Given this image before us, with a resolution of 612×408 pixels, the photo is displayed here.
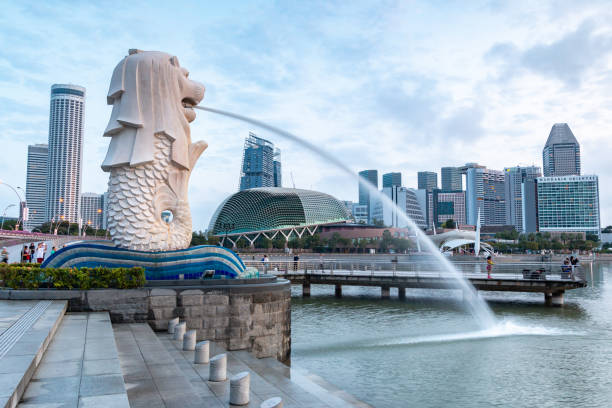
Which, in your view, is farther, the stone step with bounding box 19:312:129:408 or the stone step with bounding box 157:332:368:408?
the stone step with bounding box 157:332:368:408

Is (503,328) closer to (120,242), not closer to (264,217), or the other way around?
(120,242)

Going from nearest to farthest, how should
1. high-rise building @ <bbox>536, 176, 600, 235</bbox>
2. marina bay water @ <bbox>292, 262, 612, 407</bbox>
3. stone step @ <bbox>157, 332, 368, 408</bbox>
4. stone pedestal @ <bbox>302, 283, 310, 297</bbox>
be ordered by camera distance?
stone step @ <bbox>157, 332, 368, 408</bbox>, marina bay water @ <bbox>292, 262, 612, 407</bbox>, stone pedestal @ <bbox>302, 283, 310, 297</bbox>, high-rise building @ <bbox>536, 176, 600, 235</bbox>

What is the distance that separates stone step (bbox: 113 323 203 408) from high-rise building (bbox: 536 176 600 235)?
17969cm

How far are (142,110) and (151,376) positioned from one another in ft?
33.1

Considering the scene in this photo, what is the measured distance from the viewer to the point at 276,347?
13.4 metres

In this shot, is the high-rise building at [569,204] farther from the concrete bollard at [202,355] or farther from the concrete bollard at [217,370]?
the concrete bollard at [217,370]

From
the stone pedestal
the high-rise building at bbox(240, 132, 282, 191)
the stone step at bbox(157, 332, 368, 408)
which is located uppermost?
the high-rise building at bbox(240, 132, 282, 191)

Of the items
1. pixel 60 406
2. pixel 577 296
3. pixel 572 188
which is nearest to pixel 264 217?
pixel 577 296

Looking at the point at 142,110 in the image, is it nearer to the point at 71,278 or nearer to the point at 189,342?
the point at 71,278

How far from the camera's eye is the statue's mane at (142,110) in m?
15.4

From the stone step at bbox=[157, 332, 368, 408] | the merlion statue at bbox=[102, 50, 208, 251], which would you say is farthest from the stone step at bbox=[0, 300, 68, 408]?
the merlion statue at bbox=[102, 50, 208, 251]

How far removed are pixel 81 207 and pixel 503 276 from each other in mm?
197397

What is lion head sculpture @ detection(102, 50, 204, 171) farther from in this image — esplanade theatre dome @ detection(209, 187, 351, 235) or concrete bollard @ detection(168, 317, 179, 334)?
esplanade theatre dome @ detection(209, 187, 351, 235)

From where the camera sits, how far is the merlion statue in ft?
49.5
